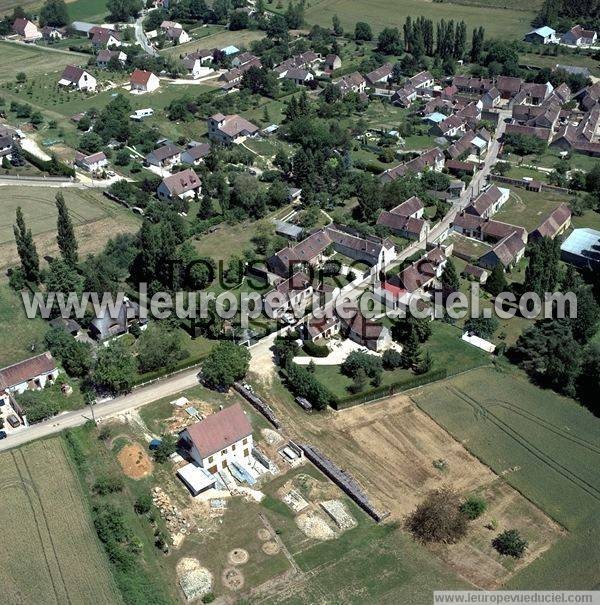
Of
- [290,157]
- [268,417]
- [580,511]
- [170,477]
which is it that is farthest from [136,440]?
[290,157]

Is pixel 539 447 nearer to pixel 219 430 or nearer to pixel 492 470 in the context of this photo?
pixel 492 470

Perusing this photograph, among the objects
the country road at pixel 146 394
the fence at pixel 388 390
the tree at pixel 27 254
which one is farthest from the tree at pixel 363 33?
the fence at pixel 388 390

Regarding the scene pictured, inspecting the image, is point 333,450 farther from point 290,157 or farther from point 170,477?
point 290,157

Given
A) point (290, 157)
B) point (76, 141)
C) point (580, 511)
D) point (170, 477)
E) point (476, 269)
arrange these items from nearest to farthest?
point (580, 511) < point (170, 477) < point (476, 269) < point (290, 157) < point (76, 141)

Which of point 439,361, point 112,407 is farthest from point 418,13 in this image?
point 112,407

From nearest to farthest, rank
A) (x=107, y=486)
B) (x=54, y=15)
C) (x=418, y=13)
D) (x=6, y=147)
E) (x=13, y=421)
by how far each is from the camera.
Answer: (x=107, y=486), (x=13, y=421), (x=6, y=147), (x=54, y=15), (x=418, y=13)

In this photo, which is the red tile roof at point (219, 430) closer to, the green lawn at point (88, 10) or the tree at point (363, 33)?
the tree at point (363, 33)

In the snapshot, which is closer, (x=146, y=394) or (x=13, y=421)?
(x=13, y=421)
